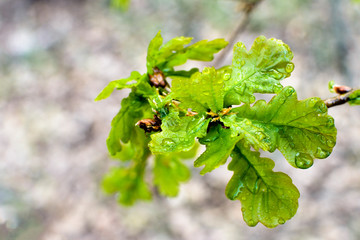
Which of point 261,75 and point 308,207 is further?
point 308,207

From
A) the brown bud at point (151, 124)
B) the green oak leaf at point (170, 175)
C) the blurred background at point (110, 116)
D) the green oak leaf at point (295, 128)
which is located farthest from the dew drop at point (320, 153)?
the blurred background at point (110, 116)

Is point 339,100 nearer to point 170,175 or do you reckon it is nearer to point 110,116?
point 170,175

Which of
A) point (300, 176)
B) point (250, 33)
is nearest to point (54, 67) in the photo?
point (250, 33)

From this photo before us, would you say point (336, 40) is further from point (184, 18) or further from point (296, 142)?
point (296, 142)

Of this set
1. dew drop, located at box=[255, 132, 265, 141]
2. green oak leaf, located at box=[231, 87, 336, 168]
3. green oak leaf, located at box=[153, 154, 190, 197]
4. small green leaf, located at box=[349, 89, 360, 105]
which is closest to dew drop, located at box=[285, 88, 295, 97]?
green oak leaf, located at box=[231, 87, 336, 168]

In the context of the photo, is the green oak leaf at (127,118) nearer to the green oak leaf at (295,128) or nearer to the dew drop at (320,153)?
the green oak leaf at (295,128)

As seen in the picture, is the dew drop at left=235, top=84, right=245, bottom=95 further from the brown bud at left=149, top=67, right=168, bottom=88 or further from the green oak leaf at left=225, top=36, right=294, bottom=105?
the brown bud at left=149, top=67, right=168, bottom=88
